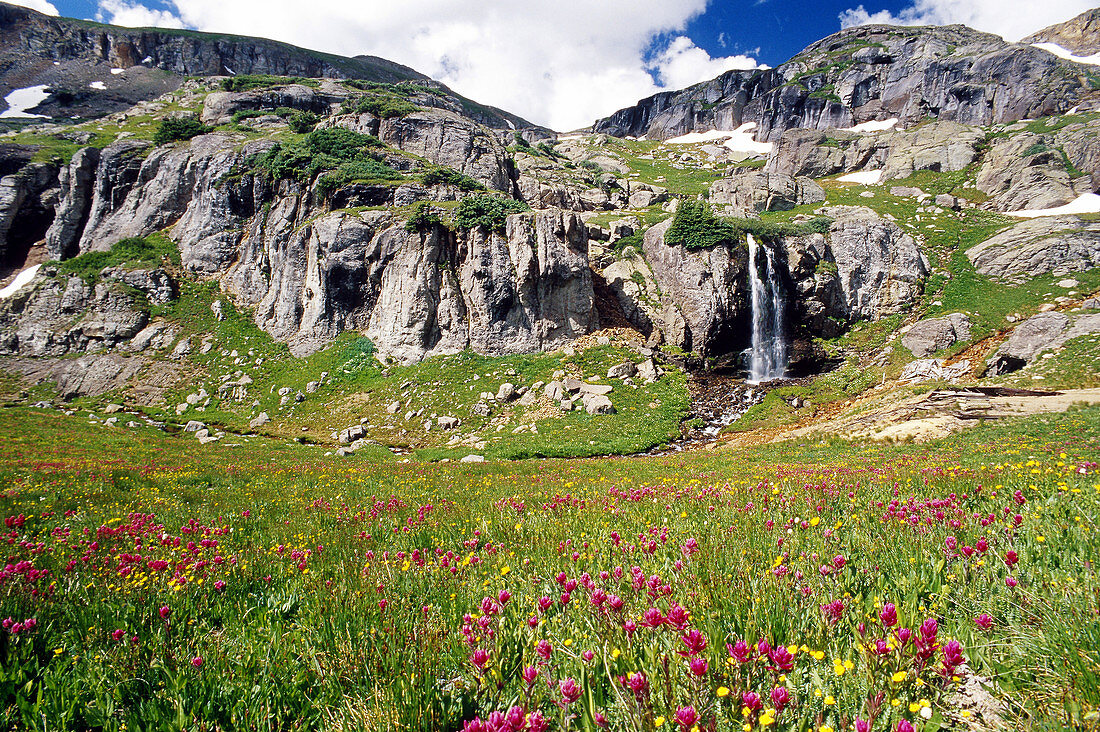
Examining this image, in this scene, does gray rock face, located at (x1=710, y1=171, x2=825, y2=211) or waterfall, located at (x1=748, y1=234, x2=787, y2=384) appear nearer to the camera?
waterfall, located at (x1=748, y1=234, x2=787, y2=384)

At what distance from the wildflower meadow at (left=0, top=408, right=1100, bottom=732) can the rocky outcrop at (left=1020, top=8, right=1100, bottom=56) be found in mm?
167536

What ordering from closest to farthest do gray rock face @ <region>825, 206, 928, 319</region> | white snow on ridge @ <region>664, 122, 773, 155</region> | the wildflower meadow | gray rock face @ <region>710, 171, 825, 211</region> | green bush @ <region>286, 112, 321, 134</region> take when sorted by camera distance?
the wildflower meadow < gray rock face @ <region>825, 206, 928, 319</region> < green bush @ <region>286, 112, 321, 134</region> < gray rock face @ <region>710, 171, 825, 211</region> < white snow on ridge @ <region>664, 122, 773, 155</region>

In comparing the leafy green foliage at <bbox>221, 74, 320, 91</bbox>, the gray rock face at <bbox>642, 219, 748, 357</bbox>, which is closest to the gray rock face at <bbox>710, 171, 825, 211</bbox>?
the gray rock face at <bbox>642, 219, 748, 357</bbox>

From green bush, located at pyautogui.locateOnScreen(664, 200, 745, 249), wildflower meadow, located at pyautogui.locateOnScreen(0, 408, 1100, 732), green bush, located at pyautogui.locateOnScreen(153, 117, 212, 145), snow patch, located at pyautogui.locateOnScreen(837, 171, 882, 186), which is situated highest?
green bush, located at pyautogui.locateOnScreen(153, 117, 212, 145)

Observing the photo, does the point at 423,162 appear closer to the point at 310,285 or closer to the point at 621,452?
the point at 310,285

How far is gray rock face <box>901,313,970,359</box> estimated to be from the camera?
3055 cm

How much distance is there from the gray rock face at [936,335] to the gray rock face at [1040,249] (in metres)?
10.1

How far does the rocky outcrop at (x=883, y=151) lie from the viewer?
60.4m

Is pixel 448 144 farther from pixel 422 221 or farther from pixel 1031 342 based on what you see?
pixel 1031 342

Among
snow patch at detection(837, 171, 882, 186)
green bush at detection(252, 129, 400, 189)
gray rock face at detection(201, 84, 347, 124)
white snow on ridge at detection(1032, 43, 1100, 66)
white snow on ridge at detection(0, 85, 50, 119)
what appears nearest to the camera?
green bush at detection(252, 129, 400, 189)

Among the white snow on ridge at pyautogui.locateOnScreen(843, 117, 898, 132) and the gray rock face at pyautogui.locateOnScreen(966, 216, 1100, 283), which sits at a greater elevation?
the white snow on ridge at pyautogui.locateOnScreen(843, 117, 898, 132)

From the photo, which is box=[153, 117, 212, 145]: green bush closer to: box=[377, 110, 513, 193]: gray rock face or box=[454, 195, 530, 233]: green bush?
box=[377, 110, 513, 193]: gray rock face

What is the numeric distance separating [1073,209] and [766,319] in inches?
1661

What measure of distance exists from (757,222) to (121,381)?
182ft
